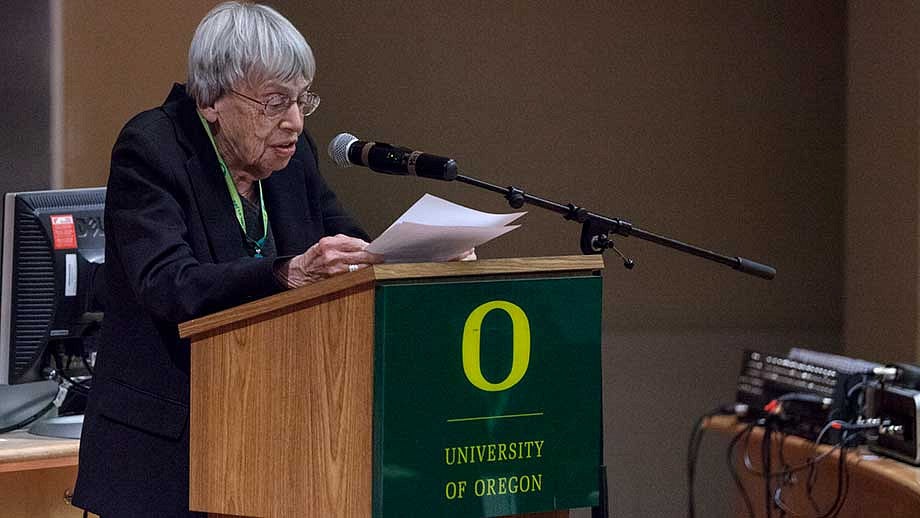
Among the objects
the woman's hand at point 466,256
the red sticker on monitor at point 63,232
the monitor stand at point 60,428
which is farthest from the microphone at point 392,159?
the monitor stand at point 60,428

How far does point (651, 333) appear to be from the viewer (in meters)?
4.41

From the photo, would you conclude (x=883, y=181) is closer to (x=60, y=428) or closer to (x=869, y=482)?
(x=869, y=482)

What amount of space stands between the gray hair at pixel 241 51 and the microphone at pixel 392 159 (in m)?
0.15

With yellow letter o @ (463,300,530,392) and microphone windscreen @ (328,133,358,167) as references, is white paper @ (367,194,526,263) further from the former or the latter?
microphone windscreen @ (328,133,358,167)

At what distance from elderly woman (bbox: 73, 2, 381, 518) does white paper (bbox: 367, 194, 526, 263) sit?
66mm

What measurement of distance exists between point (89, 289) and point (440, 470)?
4.63ft

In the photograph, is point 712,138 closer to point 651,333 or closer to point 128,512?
point 651,333

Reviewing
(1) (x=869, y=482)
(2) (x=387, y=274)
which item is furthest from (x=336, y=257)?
(1) (x=869, y=482)

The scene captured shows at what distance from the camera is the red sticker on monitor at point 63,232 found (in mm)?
2600

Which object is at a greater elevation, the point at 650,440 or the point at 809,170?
the point at 809,170

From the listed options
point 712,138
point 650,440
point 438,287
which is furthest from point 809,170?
point 438,287

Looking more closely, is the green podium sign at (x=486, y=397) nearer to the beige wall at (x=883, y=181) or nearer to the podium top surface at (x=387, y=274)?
the podium top surface at (x=387, y=274)

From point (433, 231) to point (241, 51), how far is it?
1.88 ft

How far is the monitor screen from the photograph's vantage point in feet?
8.42
